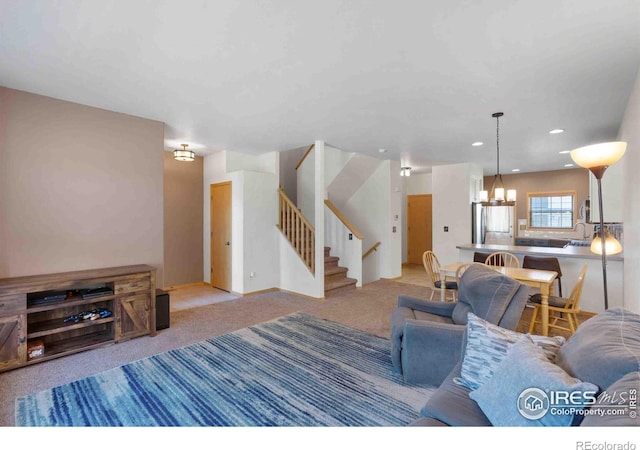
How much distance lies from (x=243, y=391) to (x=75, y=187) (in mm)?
2903

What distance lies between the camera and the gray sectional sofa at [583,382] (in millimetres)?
932

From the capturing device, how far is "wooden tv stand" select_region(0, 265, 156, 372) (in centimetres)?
265

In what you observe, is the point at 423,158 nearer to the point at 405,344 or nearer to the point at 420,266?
the point at 420,266

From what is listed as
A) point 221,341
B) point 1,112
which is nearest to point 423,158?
point 221,341

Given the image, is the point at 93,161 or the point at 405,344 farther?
the point at 93,161

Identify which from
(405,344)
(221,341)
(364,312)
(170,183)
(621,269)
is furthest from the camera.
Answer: (170,183)

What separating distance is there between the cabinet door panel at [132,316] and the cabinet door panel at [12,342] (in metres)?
0.71

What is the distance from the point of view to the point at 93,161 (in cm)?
344

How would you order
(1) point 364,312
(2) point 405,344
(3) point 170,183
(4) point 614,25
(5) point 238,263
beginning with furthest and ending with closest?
(3) point 170,183 < (5) point 238,263 < (1) point 364,312 < (2) point 405,344 < (4) point 614,25

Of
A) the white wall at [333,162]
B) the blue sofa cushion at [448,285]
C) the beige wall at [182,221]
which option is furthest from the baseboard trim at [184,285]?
the blue sofa cushion at [448,285]

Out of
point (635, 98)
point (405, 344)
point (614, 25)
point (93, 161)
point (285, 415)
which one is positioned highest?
point (614, 25)

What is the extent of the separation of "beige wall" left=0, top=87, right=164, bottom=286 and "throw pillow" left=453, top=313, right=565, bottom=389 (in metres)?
3.75

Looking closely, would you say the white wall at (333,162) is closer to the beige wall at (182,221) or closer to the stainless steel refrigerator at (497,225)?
the beige wall at (182,221)

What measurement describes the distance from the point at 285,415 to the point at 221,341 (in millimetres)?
1518
